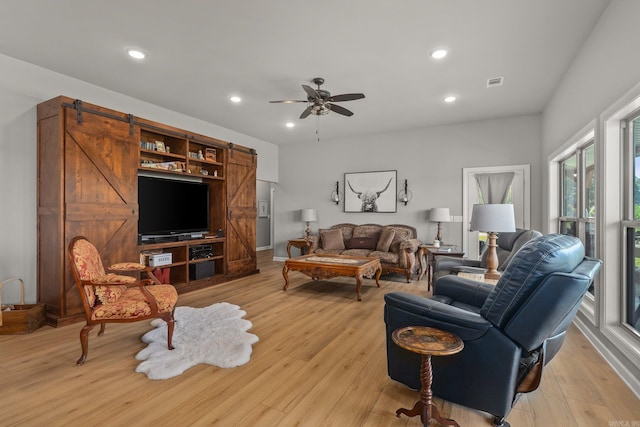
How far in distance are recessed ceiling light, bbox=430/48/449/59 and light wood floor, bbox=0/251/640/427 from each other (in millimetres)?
2964

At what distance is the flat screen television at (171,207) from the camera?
4.41m

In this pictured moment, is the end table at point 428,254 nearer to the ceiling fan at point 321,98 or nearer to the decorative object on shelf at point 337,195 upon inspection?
the decorative object on shelf at point 337,195

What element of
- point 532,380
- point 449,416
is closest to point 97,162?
point 449,416

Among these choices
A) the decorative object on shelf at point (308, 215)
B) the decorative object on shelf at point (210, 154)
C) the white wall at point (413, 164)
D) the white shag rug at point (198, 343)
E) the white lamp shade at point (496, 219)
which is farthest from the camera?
the decorative object on shelf at point (308, 215)

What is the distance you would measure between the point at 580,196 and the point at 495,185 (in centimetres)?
201

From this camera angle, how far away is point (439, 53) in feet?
10.8

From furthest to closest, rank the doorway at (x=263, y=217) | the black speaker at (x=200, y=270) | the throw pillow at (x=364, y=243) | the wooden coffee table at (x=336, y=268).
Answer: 1. the doorway at (x=263, y=217)
2. the throw pillow at (x=364, y=243)
3. the black speaker at (x=200, y=270)
4. the wooden coffee table at (x=336, y=268)

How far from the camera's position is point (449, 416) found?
6.01 ft

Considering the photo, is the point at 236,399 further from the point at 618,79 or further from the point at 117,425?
the point at 618,79

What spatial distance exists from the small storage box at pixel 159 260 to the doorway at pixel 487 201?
508 centimetres

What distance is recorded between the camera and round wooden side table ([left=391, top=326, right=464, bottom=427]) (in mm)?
1540

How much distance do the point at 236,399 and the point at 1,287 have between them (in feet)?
9.95

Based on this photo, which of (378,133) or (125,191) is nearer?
(125,191)

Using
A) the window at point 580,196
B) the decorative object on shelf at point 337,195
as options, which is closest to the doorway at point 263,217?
the decorative object on shelf at point 337,195
